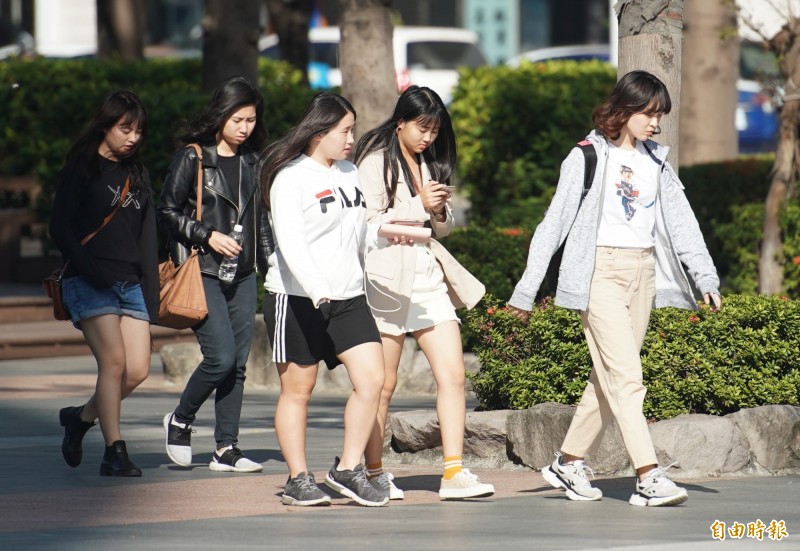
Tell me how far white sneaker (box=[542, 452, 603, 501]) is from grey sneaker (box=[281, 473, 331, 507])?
969mm

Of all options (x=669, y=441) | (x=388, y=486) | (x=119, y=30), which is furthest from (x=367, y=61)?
(x=119, y=30)

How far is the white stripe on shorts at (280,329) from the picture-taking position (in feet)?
21.8

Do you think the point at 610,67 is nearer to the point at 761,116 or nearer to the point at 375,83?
the point at 375,83

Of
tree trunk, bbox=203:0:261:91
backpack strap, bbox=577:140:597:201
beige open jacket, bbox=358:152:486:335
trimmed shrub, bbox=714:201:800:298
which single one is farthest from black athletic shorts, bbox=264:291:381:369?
tree trunk, bbox=203:0:261:91

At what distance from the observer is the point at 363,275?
22.1 feet

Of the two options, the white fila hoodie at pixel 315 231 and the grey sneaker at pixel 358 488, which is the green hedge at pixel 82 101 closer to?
the white fila hoodie at pixel 315 231

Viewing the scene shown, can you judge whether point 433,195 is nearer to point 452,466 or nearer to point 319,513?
point 452,466

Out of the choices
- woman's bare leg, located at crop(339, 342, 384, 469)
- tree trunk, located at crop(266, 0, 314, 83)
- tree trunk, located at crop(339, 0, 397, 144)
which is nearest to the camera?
woman's bare leg, located at crop(339, 342, 384, 469)

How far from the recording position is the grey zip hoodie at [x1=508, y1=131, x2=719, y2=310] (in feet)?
22.3

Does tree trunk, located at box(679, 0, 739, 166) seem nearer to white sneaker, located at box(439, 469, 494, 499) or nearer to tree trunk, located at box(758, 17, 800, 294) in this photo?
tree trunk, located at box(758, 17, 800, 294)

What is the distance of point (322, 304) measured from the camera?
654 centimetres

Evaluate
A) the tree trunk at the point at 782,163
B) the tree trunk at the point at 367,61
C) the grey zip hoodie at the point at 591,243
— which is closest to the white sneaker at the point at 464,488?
the grey zip hoodie at the point at 591,243

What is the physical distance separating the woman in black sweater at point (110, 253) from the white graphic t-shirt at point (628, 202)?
2.17 meters

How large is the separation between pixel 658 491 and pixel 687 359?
132 centimetres
